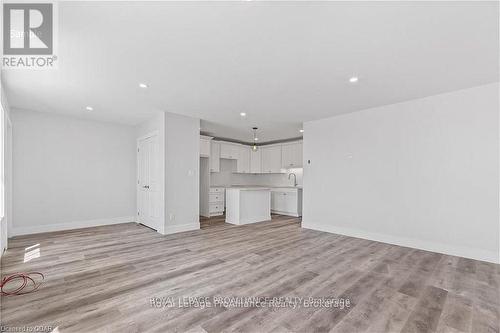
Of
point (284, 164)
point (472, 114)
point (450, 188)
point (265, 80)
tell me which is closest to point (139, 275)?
point (265, 80)

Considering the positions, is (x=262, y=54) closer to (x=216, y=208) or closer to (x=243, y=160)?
(x=216, y=208)

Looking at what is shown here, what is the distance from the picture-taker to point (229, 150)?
822 centimetres

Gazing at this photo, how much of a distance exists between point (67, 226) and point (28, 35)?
4.60 metres

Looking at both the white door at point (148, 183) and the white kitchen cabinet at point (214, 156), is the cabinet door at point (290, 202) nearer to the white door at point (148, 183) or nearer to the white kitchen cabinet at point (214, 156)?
the white kitchen cabinet at point (214, 156)

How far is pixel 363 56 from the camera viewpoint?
8.47ft

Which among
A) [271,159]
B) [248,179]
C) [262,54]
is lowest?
[248,179]

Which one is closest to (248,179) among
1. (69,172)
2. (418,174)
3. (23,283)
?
(69,172)

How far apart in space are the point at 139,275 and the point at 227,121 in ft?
12.7

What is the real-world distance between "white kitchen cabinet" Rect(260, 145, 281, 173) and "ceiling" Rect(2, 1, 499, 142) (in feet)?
12.7

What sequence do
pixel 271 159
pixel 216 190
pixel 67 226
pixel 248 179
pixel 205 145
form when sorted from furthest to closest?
1. pixel 248 179
2. pixel 271 159
3. pixel 216 190
4. pixel 205 145
5. pixel 67 226

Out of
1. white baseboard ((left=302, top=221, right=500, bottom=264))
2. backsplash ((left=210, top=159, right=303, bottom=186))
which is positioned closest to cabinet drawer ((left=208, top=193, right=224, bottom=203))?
backsplash ((left=210, top=159, right=303, bottom=186))

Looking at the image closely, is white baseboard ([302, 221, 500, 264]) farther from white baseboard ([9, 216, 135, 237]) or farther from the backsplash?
white baseboard ([9, 216, 135, 237])

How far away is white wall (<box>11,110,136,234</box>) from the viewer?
479 cm

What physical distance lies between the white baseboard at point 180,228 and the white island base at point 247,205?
112cm
